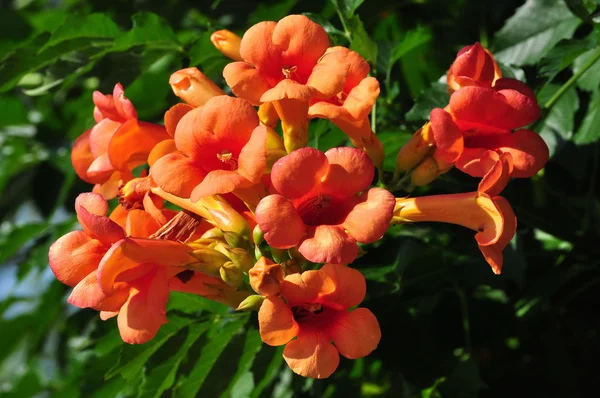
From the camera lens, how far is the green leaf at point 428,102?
7.40 feet

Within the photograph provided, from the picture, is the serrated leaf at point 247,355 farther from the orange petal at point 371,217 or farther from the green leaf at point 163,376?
the orange petal at point 371,217

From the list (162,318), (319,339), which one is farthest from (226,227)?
(319,339)

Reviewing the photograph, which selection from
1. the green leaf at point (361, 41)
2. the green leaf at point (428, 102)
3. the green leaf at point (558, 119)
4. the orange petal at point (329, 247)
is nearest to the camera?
the orange petal at point (329, 247)

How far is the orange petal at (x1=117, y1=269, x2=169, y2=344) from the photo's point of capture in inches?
66.1

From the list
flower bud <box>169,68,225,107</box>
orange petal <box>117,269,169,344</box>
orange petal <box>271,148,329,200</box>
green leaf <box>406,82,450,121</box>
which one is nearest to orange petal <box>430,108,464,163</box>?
orange petal <box>271,148,329,200</box>

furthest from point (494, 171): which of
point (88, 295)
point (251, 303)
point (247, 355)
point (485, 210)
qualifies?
point (88, 295)

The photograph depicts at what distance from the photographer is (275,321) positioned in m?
1.56

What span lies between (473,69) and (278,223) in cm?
73

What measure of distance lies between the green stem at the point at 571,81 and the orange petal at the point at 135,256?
1330 mm

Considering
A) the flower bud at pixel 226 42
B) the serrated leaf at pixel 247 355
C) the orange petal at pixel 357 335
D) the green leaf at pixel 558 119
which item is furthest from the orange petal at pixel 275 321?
the green leaf at pixel 558 119

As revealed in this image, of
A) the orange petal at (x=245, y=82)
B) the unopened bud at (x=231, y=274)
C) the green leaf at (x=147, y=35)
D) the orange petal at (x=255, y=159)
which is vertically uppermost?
the orange petal at (x=245, y=82)

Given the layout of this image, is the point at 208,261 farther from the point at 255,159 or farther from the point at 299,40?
the point at 299,40

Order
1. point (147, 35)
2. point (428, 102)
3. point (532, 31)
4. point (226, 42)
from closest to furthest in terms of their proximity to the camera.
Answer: point (226, 42) → point (428, 102) → point (147, 35) → point (532, 31)

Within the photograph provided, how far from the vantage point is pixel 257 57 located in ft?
5.95
